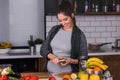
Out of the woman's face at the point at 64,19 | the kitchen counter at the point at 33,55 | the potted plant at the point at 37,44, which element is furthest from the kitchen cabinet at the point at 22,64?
the woman's face at the point at 64,19

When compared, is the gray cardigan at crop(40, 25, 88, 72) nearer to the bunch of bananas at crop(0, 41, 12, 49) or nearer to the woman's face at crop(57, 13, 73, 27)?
the woman's face at crop(57, 13, 73, 27)

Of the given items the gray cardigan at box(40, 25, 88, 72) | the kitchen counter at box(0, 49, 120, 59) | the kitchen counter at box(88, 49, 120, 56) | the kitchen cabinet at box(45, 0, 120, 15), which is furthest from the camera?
the kitchen cabinet at box(45, 0, 120, 15)

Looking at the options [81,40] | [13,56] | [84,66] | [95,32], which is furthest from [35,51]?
[84,66]

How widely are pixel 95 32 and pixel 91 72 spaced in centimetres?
230

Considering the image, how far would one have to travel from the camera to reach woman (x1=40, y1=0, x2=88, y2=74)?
8.82 ft

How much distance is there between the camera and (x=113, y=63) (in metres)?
4.02

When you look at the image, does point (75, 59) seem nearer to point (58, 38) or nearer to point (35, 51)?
point (58, 38)

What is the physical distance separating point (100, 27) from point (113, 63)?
2.37ft

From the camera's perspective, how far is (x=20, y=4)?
4.22 m

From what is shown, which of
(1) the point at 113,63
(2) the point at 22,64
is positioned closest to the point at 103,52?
(1) the point at 113,63

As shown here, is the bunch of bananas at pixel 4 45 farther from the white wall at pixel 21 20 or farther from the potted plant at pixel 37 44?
the potted plant at pixel 37 44

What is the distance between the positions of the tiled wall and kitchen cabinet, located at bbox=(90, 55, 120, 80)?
572 millimetres

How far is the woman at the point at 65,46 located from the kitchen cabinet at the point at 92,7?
1.45 metres

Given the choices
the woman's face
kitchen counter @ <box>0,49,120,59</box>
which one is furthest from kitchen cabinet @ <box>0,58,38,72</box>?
the woman's face
